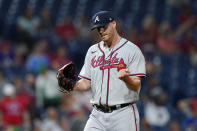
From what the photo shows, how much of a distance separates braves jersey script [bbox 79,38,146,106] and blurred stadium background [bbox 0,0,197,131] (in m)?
3.94

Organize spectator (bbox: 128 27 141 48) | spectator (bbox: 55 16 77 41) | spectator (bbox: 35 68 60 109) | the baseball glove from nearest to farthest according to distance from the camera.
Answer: the baseball glove → spectator (bbox: 35 68 60 109) → spectator (bbox: 128 27 141 48) → spectator (bbox: 55 16 77 41)

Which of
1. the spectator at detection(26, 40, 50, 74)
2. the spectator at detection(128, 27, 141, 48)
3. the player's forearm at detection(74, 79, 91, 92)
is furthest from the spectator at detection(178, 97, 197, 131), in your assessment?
the player's forearm at detection(74, 79, 91, 92)

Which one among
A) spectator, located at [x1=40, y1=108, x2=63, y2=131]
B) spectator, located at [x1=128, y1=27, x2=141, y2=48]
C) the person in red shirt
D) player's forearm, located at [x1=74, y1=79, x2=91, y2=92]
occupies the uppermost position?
spectator, located at [x1=128, y1=27, x2=141, y2=48]

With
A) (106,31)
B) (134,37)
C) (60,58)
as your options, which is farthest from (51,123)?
(106,31)

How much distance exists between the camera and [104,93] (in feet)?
14.6

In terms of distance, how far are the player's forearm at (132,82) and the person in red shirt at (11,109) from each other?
4.73 metres

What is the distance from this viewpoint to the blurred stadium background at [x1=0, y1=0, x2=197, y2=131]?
881cm

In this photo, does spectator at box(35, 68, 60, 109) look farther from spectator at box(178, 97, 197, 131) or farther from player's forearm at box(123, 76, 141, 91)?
player's forearm at box(123, 76, 141, 91)

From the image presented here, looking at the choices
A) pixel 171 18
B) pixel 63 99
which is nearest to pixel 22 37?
pixel 63 99

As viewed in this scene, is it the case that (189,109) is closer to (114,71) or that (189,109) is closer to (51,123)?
(51,123)

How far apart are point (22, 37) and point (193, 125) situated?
4.06 metres

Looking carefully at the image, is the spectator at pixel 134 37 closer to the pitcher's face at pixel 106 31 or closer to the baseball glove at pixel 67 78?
the baseball glove at pixel 67 78

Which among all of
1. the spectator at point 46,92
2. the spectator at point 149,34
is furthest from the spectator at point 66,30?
the spectator at point 46,92

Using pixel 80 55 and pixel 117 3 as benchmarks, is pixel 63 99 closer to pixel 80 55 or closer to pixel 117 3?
pixel 80 55
